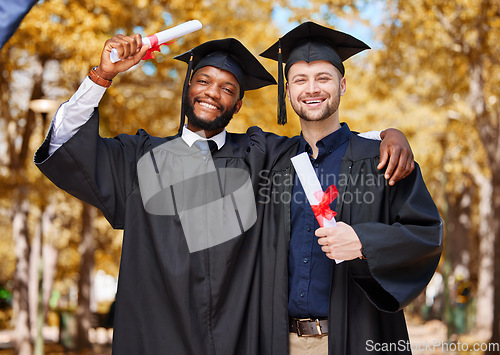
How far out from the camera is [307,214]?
312cm

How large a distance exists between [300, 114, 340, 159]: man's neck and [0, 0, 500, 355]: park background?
500 centimetres

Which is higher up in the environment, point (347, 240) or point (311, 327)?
point (347, 240)

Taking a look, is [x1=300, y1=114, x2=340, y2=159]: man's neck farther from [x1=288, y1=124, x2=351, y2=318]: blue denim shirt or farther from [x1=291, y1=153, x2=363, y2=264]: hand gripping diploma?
[x1=291, y1=153, x2=363, y2=264]: hand gripping diploma

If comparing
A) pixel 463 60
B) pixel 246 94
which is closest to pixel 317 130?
pixel 463 60

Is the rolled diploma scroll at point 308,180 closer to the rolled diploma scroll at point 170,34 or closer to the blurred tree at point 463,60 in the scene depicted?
the rolled diploma scroll at point 170,34

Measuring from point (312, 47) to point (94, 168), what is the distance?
1.42 m

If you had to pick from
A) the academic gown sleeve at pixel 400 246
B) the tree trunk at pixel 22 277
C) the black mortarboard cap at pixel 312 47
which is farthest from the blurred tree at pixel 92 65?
the academic gown sleeve at pixel 400 246

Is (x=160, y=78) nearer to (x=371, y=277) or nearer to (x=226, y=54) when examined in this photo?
(x=226, y=54)

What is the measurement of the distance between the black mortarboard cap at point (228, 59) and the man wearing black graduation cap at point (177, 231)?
20.6 inches

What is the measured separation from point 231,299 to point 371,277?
0.74 m

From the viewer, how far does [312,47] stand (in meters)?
3.38

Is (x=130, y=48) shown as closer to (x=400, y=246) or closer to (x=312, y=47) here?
(x=312, y=47)

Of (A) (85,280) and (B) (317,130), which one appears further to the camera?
(A) (85,280)

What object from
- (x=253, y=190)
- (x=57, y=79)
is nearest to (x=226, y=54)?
(x=253, y=190)
